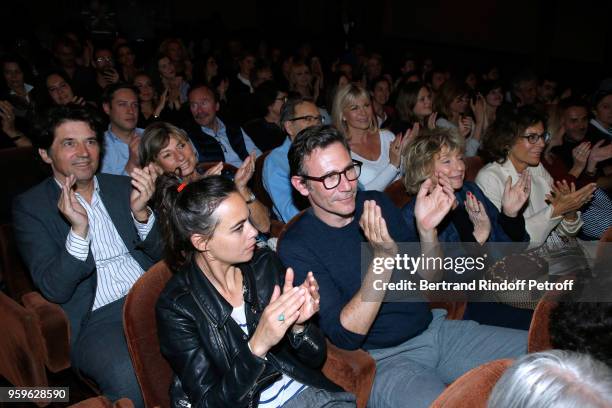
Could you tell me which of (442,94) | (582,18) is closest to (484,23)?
(582,18)

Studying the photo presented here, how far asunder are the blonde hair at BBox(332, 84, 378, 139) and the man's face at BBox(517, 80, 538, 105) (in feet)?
9.06

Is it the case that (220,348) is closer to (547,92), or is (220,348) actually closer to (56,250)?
(56,250)

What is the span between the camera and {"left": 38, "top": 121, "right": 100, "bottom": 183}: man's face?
2119 millimetres

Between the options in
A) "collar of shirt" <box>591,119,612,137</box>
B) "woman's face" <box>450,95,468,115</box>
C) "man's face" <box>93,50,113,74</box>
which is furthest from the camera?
"man's face" <box>93,50,113,74</box>

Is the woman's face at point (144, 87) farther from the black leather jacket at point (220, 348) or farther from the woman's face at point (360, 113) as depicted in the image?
the black leather jacket at point (220, 348)

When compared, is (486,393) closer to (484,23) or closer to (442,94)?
(442,94)

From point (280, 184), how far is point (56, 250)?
124 cm

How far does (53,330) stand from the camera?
190cm

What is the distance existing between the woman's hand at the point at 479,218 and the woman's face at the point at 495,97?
3042mm

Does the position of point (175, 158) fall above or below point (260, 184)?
above

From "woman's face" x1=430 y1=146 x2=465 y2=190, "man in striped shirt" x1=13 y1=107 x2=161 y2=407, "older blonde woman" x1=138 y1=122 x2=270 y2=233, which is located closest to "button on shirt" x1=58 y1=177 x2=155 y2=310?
"man in striped shirt" x1=13 y1=107 x2=161 y2=407

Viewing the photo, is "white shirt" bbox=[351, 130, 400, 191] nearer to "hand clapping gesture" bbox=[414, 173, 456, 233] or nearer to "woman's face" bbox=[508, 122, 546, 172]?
"woman's face" bbox=[508, 122, 546, 172]

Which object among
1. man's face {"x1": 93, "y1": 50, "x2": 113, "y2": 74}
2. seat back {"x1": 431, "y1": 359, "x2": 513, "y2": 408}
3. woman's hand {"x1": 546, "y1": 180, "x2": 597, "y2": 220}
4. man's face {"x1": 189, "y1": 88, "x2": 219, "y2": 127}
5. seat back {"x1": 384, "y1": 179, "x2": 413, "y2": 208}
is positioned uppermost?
man's face {"x1": 93, "y1": 50, "x2": 113, "y2": 74}

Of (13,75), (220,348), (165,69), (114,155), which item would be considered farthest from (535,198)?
(13,75)
